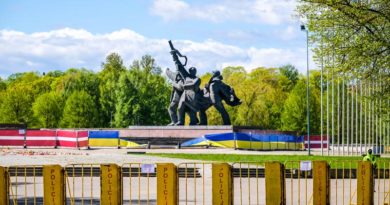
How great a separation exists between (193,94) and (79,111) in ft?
A: 125

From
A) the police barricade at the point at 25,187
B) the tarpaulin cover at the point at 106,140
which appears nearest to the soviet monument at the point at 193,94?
the tarpaulin cover at the point at 106,140

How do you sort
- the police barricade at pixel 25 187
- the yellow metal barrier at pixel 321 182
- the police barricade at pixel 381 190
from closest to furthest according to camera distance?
1. the yellow metal barrier at pixel 321 182
2. the police barricade at pixel 25 187
3. the police barricade at pixel 381 190

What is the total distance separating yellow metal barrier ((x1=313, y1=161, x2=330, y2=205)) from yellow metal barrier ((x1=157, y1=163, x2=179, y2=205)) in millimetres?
2738

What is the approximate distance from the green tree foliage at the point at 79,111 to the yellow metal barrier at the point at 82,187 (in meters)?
61.6

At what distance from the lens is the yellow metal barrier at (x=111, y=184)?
43.9ft

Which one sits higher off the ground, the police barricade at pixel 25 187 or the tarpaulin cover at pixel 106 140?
the police barricade at pixel 25 187

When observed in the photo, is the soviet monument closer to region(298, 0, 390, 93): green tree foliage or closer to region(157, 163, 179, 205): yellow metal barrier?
region(298, 0, 390, 93): green tree foliage

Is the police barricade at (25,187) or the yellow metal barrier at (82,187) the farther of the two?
the police barricade at (25,187)

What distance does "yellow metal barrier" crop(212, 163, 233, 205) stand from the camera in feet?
43.5

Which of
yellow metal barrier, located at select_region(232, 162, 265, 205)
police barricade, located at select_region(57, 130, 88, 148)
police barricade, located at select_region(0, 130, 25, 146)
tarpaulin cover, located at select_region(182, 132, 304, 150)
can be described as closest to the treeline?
tarpaulin cover, located at select_region(182, 132, 304, 150)

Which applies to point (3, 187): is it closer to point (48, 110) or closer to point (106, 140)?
point (106, 140)

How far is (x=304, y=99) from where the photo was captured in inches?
3484

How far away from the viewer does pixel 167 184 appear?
1333 cm

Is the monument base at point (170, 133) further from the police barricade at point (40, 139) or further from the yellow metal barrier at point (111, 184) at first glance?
the yellow metal barrier at point (111, 184)
